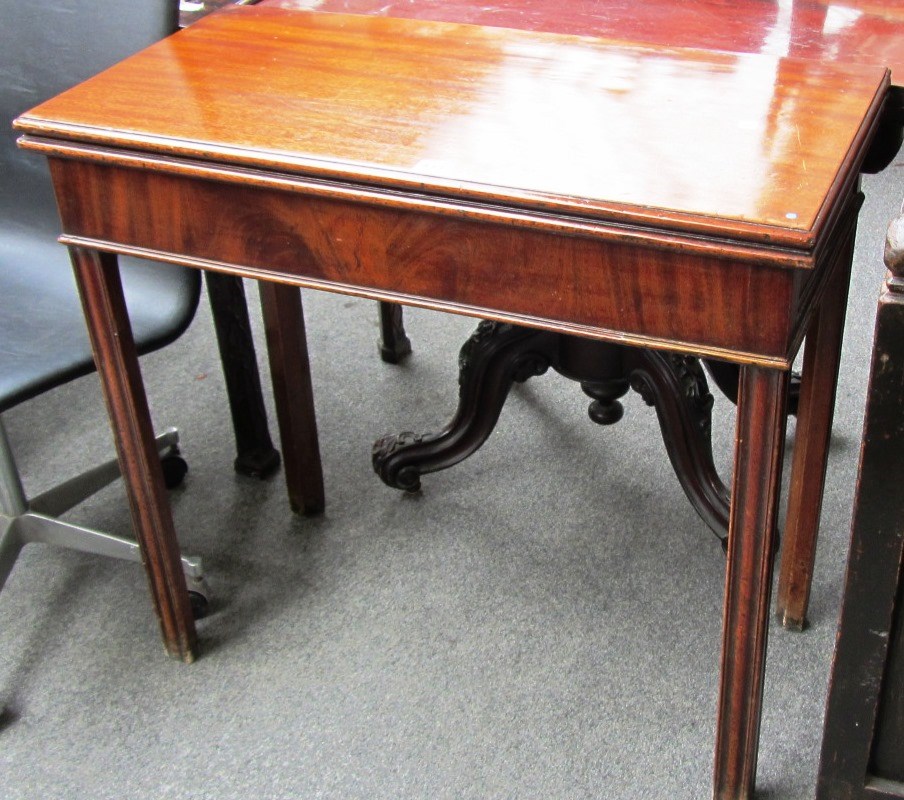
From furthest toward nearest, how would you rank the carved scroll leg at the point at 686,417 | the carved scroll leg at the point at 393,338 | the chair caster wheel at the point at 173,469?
the carved scroll leg at the point at 393,338
the chair caster wheel at the point at 173,469
the carved scroll leg at the point at 686,417

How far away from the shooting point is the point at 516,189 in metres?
1.04

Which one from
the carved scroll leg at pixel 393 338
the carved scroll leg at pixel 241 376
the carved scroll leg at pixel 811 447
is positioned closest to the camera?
the carved scroll leg at pixel 811 447

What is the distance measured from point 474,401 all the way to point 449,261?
72 cm

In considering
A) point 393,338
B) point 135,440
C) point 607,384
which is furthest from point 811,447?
point 393,338

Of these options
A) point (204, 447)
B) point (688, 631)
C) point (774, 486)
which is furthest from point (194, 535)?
point (774, 486)

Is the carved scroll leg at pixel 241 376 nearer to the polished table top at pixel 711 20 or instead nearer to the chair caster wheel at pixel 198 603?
the chair caster wheel at pixel 198 603

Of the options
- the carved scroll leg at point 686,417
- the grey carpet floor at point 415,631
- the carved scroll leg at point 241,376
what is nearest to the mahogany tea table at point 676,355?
the carved scroll leg at point 686,417

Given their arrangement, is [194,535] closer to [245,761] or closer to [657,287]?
[245,761]

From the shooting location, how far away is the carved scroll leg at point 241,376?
1.86 meters

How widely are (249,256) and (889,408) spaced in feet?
2.09

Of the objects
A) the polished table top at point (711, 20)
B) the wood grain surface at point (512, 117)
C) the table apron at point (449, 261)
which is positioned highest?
the wood grain surface at point (512, 117)

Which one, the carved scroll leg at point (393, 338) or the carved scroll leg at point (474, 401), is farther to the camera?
the carved scroll leg at point (393, 338)

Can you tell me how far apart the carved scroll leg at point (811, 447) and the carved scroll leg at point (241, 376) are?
87cm

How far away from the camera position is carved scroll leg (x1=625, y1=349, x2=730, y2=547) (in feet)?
A: 5.53
